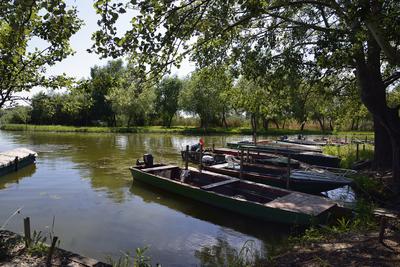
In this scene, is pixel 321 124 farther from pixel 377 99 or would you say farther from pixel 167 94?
pixel 377 99

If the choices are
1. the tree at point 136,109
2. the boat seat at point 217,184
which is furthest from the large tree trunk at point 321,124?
the boat seat at point 217,184

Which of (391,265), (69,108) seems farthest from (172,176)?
(391,265)

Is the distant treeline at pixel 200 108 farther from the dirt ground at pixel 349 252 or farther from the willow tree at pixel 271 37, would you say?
the dirt ground at pixel 349 252

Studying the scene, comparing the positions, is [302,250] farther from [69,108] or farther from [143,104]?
[143,104]

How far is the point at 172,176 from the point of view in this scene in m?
17.2

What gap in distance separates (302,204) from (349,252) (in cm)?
468

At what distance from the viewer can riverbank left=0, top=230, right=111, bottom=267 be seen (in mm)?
6195

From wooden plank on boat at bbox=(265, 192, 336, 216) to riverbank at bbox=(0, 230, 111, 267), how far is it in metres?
6.10

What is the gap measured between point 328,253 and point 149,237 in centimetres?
543

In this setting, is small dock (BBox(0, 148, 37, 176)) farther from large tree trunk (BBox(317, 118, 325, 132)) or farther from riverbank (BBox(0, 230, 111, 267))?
large tree trunk (BBox(317, 118, 325, 132))

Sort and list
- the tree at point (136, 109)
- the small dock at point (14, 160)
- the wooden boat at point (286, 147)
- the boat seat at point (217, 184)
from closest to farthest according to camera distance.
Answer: the boat seat at point (217, 184)
the small dock at point (14, 160)
the wooden boat at point (286, 147)
the tree at point (136, 109)

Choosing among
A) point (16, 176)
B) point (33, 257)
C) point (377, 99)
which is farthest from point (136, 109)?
point (33, 257)

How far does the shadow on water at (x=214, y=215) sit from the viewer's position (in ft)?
34.7

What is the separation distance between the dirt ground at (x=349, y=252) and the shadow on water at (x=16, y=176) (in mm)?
15248
